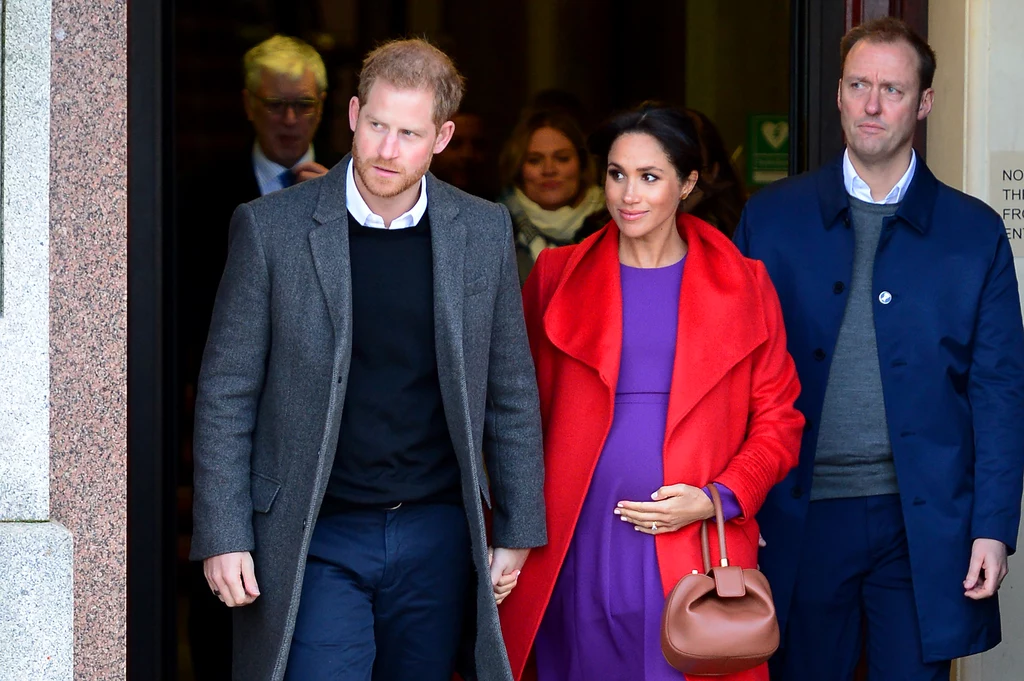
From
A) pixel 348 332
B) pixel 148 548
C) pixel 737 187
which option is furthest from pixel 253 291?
pixel 737 187

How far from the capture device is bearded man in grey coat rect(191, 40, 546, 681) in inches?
132

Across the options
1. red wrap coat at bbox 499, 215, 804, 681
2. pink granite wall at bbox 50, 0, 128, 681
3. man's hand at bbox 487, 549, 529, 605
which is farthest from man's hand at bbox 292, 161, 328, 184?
man's hand at bbox 487, 549, 529, 605

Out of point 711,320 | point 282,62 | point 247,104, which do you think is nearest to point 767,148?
point 282,62

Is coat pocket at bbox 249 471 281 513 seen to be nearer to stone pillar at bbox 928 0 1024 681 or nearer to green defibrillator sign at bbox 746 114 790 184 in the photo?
stone pillar at bbox 928 0 1024 681

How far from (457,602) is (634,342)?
2.56 feet

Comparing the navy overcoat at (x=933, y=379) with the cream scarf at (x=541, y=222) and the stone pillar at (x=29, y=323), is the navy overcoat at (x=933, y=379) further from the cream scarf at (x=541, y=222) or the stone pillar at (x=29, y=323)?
the cream scarf at (x=541, y=222)

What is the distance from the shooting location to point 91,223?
3918mm

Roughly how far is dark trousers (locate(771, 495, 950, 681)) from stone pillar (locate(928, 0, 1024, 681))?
3.13ft

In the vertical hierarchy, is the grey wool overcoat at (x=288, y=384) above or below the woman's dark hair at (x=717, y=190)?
below

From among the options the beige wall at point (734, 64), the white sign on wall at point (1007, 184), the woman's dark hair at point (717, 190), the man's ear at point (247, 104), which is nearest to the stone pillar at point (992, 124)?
the white sign on wall at point (1007, 184)

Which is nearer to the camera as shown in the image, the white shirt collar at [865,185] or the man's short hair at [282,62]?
the white shirt collar at [865,185]

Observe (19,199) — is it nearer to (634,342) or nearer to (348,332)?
(348,332)

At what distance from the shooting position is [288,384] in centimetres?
338

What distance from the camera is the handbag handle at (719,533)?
11.8 feet
